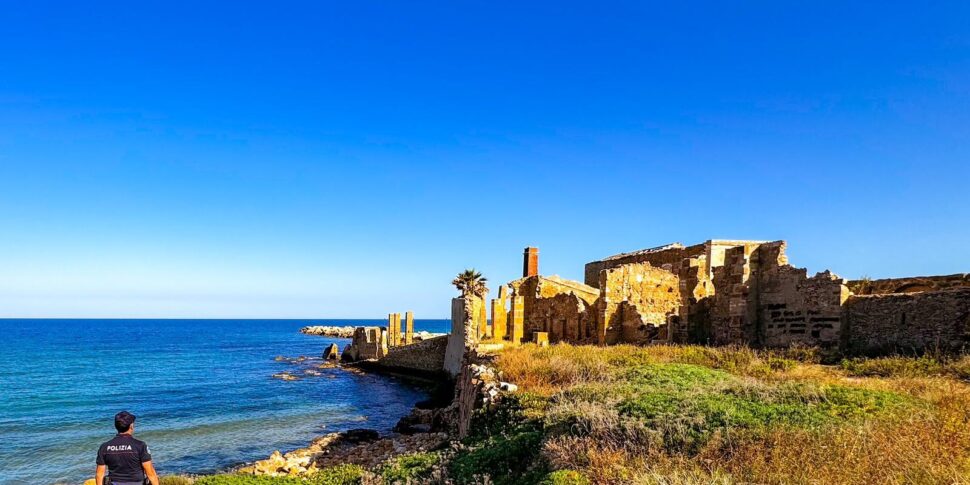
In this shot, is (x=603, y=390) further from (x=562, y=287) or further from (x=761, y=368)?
(x=562, y=287)

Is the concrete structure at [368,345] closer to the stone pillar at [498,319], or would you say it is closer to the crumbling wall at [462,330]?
the crumbling wall at [462,330]

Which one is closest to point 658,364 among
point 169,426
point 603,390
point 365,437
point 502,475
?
point 603,390

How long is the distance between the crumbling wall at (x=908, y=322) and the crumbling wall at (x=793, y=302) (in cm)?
41

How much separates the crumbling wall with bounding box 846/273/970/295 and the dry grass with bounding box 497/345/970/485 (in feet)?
15.2

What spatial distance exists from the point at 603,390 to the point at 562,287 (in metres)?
20.8

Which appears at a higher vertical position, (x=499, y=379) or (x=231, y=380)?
(x=499, y=379)

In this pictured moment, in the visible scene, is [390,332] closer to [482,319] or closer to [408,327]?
[408,327]

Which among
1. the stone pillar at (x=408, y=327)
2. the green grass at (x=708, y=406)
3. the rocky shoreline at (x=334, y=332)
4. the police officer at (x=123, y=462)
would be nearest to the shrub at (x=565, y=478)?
the green grass at (x=708, y=406)

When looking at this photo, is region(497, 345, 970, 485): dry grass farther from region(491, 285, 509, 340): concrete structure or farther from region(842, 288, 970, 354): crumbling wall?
region(491, 285, 509, 340): concrete structure

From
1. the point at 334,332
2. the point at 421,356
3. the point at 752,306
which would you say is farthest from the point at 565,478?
the point at 334,332

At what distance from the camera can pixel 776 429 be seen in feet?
22.5

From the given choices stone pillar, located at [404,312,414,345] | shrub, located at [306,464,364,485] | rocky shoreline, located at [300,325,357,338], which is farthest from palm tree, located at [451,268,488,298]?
rocky shoreline, located at [300,325,357,338]

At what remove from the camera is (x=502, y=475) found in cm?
833

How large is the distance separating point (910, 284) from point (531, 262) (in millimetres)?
20082
